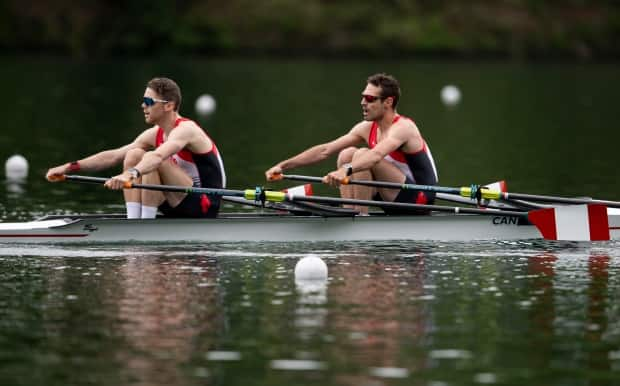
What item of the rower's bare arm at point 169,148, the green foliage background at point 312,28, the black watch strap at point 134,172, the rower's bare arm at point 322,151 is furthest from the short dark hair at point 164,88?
the green foliage background at point 312,28

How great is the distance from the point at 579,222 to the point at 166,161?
13.9 ft

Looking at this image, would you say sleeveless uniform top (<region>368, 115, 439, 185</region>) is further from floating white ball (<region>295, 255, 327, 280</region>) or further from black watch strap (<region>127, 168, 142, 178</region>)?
floating white ball (<region>295, 255, 327, 280</region>)

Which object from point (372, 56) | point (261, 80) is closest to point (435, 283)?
point (261, 80)

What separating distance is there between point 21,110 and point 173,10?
23.0 metres

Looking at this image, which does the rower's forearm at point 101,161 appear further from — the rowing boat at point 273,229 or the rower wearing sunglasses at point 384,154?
the rower wearing sunglasses at point 384,154

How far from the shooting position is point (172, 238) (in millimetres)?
16297

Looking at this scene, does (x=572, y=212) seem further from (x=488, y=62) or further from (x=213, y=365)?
(x=488, y=62)

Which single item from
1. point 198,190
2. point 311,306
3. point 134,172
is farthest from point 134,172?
point 311,306

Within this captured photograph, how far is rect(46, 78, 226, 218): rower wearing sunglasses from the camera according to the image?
16.0 m

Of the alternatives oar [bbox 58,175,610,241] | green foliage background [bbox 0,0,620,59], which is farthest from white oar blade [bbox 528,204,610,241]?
green foliage background [bbox 0,0,620,59]

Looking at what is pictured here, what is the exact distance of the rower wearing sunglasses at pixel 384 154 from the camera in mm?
16516

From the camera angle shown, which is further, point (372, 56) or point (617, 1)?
point (617, 1)

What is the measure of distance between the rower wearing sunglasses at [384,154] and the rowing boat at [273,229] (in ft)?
1.14

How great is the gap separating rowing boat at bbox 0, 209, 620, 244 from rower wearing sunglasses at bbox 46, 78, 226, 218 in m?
0.24
